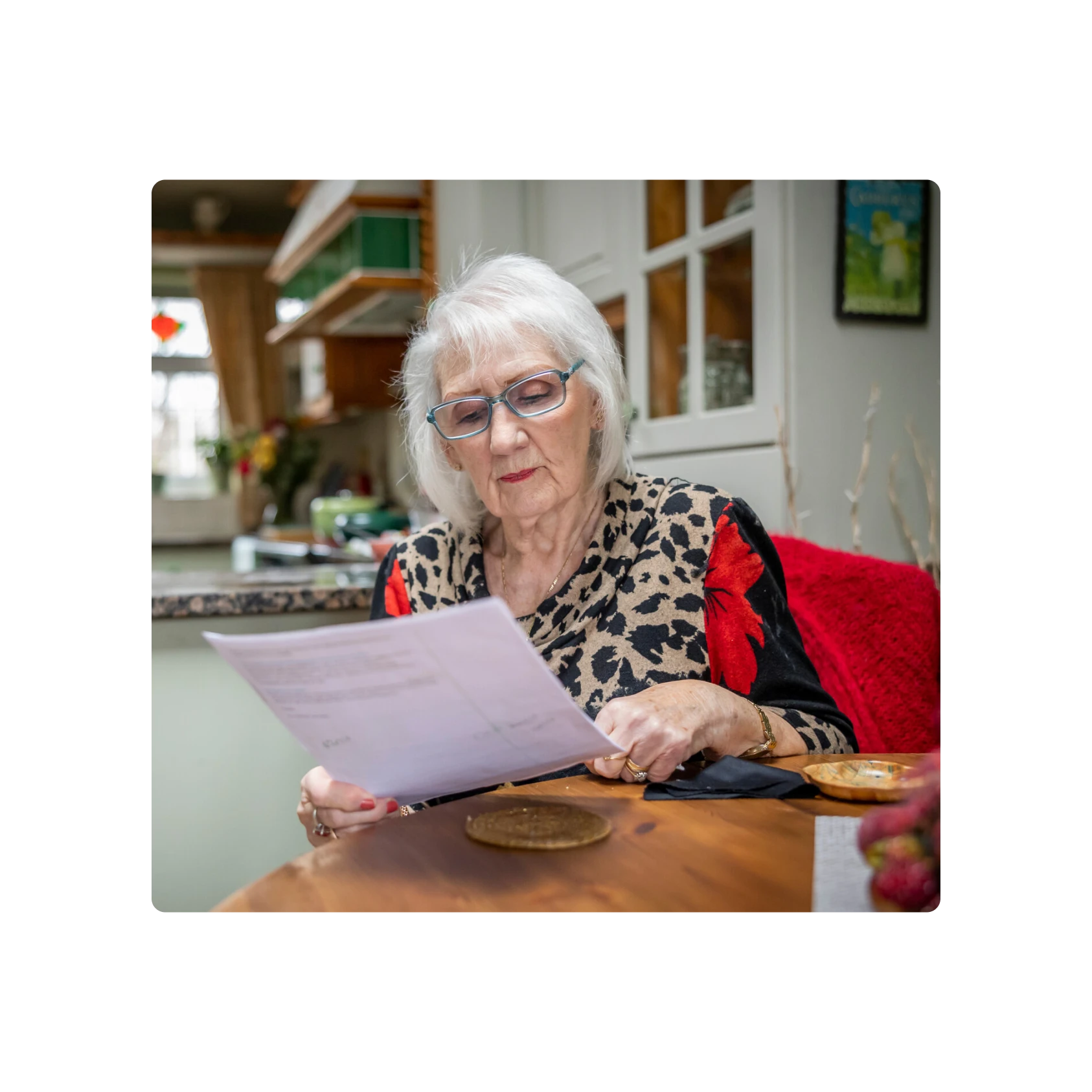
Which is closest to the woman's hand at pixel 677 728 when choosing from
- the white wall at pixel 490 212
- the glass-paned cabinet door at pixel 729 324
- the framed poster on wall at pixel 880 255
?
the framed poster on wall at pixel 880 255

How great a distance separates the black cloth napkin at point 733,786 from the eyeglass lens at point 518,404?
19.0 inches

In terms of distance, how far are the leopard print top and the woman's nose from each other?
0.58 ft

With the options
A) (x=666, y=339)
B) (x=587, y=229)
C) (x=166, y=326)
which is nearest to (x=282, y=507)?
(x=166, y=326)

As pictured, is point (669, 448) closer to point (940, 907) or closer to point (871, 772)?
point (871, 772)

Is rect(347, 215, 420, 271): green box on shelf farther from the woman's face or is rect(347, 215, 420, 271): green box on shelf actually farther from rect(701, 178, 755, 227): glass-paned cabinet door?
the woman's face

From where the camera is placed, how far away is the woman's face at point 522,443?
1.11m

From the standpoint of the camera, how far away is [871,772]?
32.1 inches

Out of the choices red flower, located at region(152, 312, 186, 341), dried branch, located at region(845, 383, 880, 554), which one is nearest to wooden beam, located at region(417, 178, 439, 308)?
dried branch, located at region(845, 383, 880, 554)

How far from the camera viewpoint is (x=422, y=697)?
1.91 ft

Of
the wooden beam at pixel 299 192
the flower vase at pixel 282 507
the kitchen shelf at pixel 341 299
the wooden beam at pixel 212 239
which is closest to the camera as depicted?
the kitchen shelf at pixel 341 299

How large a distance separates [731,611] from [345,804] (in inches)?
21.4

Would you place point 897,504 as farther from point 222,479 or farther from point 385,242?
point 222,479

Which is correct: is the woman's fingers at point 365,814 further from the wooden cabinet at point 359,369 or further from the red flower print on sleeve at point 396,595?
the wooden cabinet at point 359,369

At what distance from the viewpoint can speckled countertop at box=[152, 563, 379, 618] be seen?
173 centimetres
